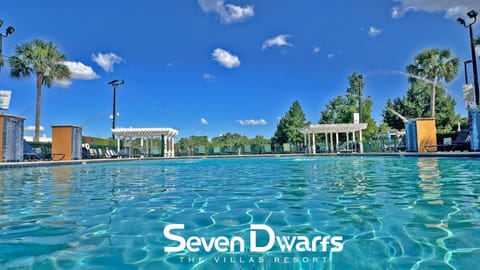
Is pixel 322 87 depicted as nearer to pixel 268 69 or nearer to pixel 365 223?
pixel 268 69

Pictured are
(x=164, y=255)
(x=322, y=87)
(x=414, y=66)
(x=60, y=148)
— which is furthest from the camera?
(x=322, y=87)

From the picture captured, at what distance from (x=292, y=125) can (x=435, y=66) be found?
1357 centimetres

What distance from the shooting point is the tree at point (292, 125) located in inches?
1277

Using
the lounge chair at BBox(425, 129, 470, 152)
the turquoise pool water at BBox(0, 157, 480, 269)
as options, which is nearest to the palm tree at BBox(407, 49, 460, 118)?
the lounge chair at BBox(425, 129, 470, 152)

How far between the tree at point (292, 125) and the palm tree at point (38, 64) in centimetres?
2076

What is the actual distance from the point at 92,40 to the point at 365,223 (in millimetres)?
29441

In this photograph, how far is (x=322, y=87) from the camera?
120 feet

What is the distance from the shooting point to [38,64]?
2172 cm

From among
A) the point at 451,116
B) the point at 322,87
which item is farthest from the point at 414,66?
the point at 322,87

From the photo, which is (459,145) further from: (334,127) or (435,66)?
(435,66)

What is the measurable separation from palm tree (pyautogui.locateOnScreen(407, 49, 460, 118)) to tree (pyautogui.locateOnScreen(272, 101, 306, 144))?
11.5 m

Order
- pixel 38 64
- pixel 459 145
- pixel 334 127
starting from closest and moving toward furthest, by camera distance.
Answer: pixel 459 145, pixel 38 64, pixel 334 127

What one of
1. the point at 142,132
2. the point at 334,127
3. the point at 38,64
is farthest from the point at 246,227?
the point at 38,64

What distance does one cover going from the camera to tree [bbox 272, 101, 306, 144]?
106 feet
